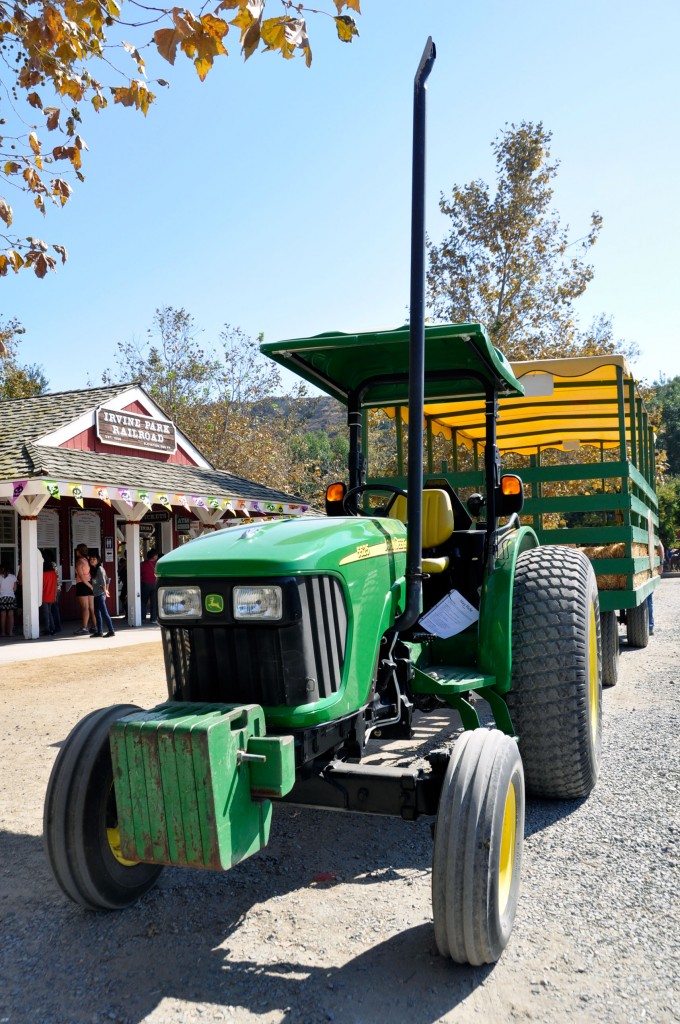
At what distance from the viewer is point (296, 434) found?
37.1 m

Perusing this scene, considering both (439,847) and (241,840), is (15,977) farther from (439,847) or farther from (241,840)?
(439,847)

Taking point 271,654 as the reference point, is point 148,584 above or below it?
below

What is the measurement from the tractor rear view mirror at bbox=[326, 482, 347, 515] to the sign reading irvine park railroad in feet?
45.2

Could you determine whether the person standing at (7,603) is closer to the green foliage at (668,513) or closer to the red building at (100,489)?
the red building at (100,489)

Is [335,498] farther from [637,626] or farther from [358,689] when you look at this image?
[637,626]

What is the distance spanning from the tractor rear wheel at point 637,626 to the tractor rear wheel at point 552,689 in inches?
231

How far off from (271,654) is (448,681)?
3.51 ft

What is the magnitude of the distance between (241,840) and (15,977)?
1.03m

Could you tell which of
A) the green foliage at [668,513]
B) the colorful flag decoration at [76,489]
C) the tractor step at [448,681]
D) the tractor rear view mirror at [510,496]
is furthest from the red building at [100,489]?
the green foliage at [668,513]

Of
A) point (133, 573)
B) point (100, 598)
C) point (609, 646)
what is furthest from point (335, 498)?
point (133, 573)

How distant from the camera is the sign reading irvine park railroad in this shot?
706 inches

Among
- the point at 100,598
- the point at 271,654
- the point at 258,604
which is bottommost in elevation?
the point at 100,598

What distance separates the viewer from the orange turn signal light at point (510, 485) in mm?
4387

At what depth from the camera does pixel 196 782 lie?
2650mm
